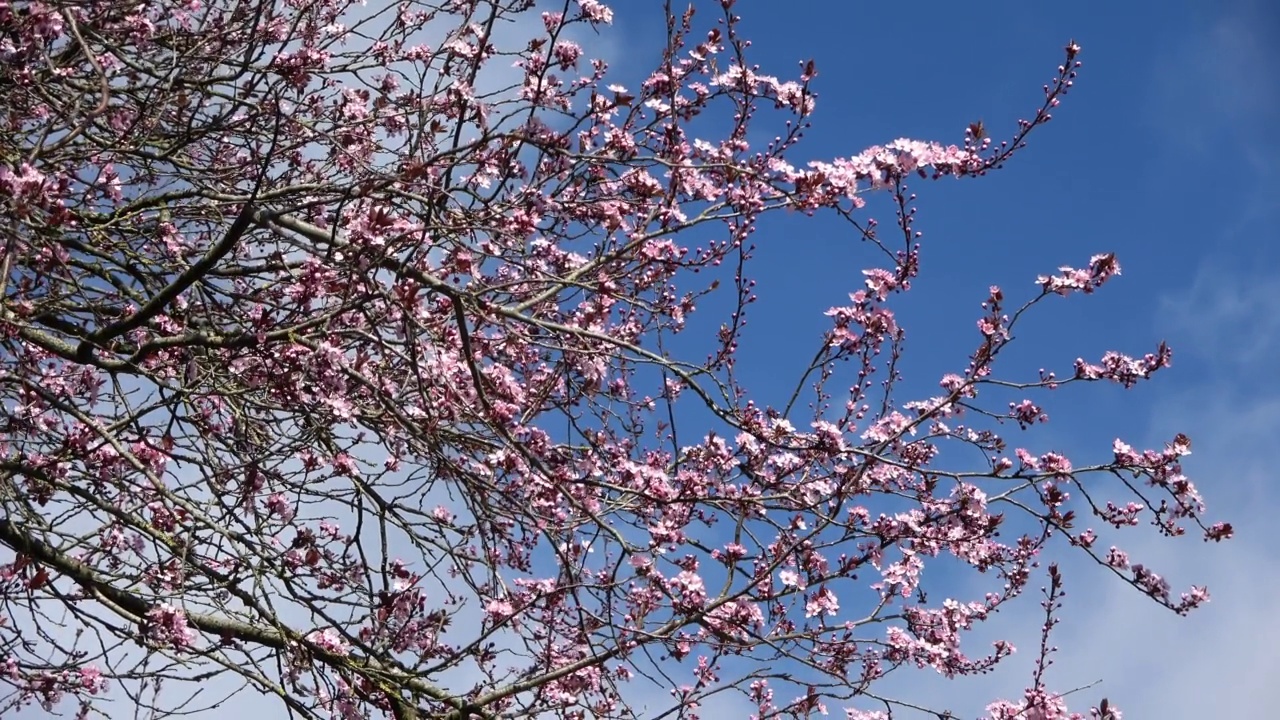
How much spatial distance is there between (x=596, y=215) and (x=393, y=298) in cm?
220

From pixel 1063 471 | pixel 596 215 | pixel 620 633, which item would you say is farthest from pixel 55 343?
pixel 1063 471

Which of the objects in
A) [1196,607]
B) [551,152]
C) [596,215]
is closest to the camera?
[551,152]

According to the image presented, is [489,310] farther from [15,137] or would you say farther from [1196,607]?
[1196,607]

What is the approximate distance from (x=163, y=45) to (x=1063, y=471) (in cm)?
540

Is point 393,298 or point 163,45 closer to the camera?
point 393,298

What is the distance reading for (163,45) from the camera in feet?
21.5

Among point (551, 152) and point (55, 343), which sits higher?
point (55, 343)

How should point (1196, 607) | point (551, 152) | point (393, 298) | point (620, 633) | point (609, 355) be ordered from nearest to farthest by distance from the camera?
point (393, 298)
point (551, 152)
point (609, 355)
point (620, 633)
point (1196, 607)

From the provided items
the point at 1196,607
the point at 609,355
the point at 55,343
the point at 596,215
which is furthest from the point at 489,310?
the point at 1196,607

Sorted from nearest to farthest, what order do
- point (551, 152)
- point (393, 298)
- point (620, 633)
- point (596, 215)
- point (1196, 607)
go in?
point (393, 298), point (551, 152), point (620, 633), point (1196, 607), point (596, 215)

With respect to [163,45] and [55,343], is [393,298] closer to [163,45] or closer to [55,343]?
[55,343]

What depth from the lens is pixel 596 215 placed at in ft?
21.0

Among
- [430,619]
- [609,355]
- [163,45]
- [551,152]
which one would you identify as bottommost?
[430,619]

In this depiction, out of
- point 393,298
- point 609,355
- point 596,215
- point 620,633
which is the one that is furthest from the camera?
point 596,215
